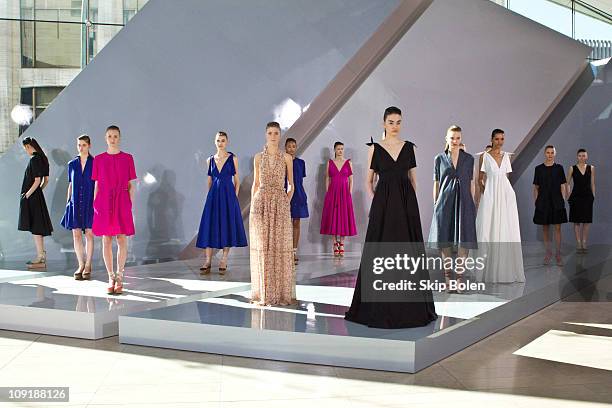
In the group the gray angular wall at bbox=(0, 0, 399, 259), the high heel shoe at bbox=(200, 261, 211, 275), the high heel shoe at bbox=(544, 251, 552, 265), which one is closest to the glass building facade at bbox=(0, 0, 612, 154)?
the gray angular wall at bbox=(0, 0, 399, 259)

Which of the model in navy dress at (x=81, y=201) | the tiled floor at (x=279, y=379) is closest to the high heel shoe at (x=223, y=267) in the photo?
the model in navy dress at (x=81, y=201)

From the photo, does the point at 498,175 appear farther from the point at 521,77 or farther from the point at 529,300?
the point at 521,77

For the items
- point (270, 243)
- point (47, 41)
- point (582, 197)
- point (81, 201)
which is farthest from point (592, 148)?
point (47, 41)

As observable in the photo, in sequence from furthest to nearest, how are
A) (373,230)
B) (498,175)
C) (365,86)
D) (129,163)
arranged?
(365,86), (498,175), (129,163), (373,230)

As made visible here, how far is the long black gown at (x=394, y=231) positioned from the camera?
4648 mm

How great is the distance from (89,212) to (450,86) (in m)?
5.94

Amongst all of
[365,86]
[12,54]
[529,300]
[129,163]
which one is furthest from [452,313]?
[12,54]

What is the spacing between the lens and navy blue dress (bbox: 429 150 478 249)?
636 centimetres

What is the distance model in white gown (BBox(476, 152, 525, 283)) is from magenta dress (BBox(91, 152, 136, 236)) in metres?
3.47

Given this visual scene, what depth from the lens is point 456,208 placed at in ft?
20.9

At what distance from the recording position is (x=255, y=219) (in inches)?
217

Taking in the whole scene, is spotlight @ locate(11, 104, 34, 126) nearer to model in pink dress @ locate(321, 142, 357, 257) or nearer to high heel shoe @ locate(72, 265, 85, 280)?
high heel shoe @ locate(72, 265, 85, 280)

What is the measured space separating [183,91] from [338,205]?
104 inches

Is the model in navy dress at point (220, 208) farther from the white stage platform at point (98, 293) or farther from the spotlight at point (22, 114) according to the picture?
the spotlight at point (22, 114)
